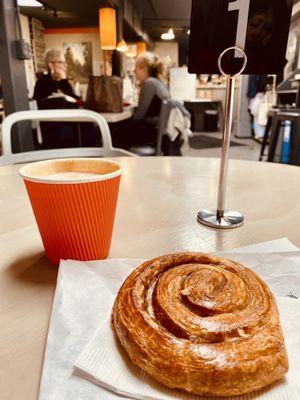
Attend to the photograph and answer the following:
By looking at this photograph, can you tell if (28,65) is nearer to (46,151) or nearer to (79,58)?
(79,58)

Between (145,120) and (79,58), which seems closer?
(145,120)

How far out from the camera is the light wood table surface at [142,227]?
1.42 ft

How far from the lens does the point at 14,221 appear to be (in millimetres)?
822

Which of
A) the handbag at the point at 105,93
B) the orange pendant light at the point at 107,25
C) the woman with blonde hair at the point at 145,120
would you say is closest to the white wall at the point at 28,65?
the orange pendant light at the point at 107,25

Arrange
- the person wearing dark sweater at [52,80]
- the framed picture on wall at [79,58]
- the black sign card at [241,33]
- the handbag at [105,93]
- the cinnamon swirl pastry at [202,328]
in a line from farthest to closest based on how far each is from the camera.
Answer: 1. the framed picture on wall at [79,58]
2. the person wearing dark sweater at [52,80]
3. the handbag at [105,93]
4. the black sign card at [241,33]
5. the cinnamon swirl pastry at [202,328]

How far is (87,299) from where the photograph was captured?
1.62 ft

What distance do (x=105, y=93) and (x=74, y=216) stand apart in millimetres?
3376

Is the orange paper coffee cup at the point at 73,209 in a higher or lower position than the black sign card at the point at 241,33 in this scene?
lower

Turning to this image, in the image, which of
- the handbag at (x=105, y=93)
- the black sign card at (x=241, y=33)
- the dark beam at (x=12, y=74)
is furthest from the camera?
the handbag at (x=105, y=93)

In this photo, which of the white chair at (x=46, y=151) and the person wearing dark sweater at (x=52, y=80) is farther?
the person wearing dark sweater at (x=52, y=80)

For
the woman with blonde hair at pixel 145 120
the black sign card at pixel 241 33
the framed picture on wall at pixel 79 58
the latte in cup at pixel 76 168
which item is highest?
the framed picture on wall at pixel 79 58

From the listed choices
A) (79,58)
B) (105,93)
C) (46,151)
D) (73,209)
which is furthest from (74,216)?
(79,58)

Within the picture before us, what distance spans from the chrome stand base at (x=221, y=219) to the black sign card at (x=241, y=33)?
344 millimetres

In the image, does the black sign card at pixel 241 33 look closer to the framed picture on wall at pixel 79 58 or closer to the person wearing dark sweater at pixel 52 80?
the person wearing dark sweater at pixel 52 80
